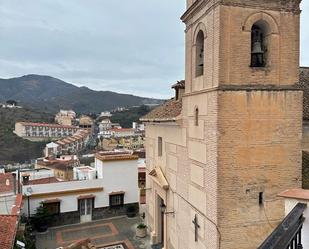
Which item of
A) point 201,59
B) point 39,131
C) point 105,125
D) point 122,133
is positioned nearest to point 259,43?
point 201,59

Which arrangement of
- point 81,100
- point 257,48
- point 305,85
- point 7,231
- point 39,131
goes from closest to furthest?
point 257,48 < point 7,231 < point 305,85 < point 39,131 < point 81,100

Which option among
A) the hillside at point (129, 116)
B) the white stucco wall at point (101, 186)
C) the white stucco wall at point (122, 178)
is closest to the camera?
the white stucco wall at point (101, 186)

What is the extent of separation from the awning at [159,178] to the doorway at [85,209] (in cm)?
530

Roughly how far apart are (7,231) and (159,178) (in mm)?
6060

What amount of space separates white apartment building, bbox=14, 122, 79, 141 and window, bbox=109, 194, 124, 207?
63797mm

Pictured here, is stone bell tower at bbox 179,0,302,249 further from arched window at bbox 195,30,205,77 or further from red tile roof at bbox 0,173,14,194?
red tile roof at bbox 0,173,14,194

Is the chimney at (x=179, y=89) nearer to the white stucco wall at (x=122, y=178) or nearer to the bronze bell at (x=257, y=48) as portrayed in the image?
the bronze bell at (x=257, y=48)

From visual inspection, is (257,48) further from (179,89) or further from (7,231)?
(7,231)

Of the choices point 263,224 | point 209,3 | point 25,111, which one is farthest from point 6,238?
point 25,111

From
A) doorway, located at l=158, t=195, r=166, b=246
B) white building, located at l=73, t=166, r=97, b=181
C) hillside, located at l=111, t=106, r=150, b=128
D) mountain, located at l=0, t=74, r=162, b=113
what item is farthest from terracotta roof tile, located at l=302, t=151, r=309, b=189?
mountain, located at l=0, t=74, r=162, b=113

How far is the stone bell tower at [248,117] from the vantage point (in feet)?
25.5

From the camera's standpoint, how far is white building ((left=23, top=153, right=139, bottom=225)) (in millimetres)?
16422

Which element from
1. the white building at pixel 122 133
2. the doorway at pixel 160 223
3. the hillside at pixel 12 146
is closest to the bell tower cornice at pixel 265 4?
the doorway at pixel 160 223

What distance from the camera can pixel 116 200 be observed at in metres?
18.1
